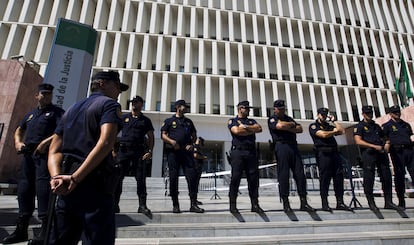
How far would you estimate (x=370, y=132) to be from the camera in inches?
181

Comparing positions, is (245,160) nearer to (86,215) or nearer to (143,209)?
(143,209)

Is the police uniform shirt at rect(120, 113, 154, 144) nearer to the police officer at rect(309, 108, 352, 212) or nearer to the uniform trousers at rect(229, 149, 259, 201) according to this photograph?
the uniform trousers at rect(229, 149, 259, 201)

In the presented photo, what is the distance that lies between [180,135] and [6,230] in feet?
8.99

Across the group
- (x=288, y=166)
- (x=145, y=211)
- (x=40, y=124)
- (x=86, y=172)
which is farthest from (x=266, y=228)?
A: (x=40, y=124)

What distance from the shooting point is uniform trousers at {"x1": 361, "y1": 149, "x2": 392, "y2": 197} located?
4.43 metres

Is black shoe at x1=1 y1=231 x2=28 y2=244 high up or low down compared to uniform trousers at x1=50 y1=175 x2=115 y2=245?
down

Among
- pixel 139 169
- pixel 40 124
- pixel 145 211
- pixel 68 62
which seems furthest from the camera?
pixel 68 62

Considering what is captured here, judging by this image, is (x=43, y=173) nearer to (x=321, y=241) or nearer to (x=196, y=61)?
(x=321, y=241)

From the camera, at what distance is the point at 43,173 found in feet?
9.63

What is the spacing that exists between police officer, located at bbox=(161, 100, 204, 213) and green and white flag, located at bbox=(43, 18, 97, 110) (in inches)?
124

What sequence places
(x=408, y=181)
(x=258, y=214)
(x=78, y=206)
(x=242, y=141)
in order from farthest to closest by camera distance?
1. (x=408, y=181)
2. (x=242, y=141)
3. (x=258, y=214)
4. (x=78, y=206)

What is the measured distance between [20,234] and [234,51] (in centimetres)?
2137

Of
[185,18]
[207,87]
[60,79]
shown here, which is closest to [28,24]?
[185,18]

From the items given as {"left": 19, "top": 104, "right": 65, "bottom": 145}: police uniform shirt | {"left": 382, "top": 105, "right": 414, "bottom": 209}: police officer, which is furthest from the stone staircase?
{"left": 19, "top": 104, "right": 65, "bottom": 145}: police uniform shirt
